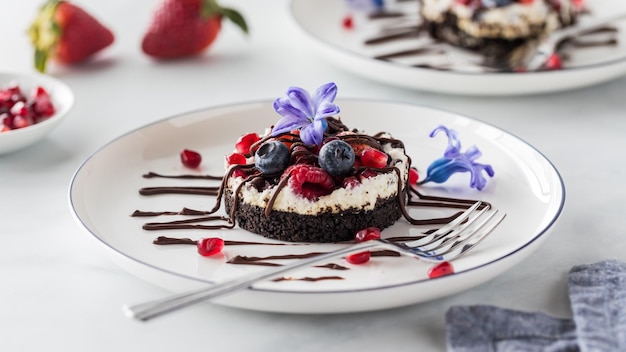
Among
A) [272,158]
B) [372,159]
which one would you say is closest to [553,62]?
[372,159]

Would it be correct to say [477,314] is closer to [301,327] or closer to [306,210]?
[301,327]

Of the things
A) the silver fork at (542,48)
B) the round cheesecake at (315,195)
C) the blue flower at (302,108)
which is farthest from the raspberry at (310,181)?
the silver fork at (542,48)

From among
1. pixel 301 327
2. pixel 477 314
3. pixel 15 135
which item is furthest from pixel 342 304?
pixel 15 135

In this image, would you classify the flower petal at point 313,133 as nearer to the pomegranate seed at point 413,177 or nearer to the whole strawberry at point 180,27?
the pomegranate seed at point 413,177

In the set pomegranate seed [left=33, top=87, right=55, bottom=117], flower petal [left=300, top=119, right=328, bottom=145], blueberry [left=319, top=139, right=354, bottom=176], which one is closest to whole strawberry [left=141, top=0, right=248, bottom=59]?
pomegranate seed [left=33, top=87, right=55, bottom=117]

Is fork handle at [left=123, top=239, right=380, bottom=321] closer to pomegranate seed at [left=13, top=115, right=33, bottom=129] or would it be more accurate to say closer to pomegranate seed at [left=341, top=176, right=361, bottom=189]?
pomegranate seed at [left=341, top=176, right=361, bottom=189]

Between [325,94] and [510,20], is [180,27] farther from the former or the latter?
[325,94]
